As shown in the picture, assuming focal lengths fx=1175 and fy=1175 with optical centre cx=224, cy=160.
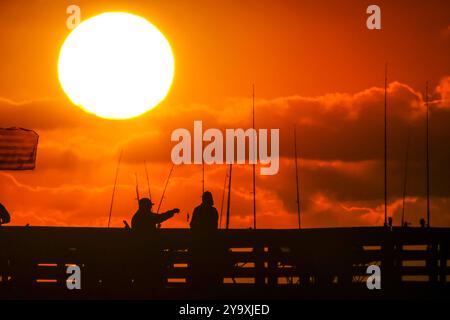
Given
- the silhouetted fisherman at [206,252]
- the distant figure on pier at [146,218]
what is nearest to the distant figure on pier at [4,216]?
the distant figure on pier at [146,218]

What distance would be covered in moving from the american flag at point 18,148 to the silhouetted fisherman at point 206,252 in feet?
18.4

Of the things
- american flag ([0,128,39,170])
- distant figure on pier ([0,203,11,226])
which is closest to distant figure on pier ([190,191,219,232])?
distant figure on pier ([0,203,11,226])

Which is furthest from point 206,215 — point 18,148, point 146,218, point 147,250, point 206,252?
point 18,148

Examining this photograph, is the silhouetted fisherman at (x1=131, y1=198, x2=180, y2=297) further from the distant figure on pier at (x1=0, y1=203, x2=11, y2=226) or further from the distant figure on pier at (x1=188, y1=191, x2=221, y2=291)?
the distant figure on pier at (x1=0, y1=203, x2=11, y2=226)

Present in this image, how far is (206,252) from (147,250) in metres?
1.17

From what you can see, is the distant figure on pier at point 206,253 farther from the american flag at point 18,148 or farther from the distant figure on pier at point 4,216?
the american flag at point 18,148

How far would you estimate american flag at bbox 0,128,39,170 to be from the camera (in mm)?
26672

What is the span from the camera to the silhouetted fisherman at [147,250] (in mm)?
22734

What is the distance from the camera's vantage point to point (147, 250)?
22.9m

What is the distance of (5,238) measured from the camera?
23.0 meters

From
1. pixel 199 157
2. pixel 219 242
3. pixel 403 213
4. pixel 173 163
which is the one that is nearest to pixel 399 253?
pixel 219 242

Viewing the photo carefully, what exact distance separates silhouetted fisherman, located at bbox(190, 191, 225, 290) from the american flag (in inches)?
221
